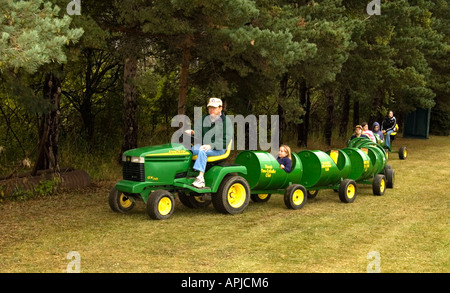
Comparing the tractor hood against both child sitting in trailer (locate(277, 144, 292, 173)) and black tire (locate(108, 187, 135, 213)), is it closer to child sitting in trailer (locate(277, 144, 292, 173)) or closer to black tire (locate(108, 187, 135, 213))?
black tire (locate(108, 187, 135, 213))

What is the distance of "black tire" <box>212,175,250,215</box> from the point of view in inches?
417

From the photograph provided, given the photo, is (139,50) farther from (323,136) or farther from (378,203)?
(323,136)

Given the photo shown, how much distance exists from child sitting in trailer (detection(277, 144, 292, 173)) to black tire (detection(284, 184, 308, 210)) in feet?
1.18

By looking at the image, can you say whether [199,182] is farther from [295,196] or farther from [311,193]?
[311,193]

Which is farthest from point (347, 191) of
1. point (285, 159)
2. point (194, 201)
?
point (194, 201)

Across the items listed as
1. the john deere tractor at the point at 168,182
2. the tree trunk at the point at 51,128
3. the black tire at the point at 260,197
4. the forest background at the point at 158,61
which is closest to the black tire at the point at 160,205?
the john deere tractor at the point at 168,182

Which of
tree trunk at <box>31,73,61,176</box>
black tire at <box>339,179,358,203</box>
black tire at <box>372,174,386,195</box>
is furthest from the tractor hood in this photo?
black tire at <box>372,174,386,195</box>

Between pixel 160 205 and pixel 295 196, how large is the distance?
286 cm

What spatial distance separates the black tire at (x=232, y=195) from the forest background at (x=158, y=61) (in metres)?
3.61

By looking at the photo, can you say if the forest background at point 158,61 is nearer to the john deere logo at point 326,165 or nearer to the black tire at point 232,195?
the john deere logo at point 326,165

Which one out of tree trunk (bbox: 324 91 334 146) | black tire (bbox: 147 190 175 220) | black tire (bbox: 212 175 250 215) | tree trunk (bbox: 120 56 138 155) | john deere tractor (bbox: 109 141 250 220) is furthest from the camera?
tree trunk (bbox: 324 91 334 146)

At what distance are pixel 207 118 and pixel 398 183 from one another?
7422 millimetres

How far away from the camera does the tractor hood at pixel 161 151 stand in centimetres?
1007

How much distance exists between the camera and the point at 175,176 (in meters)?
10.4
